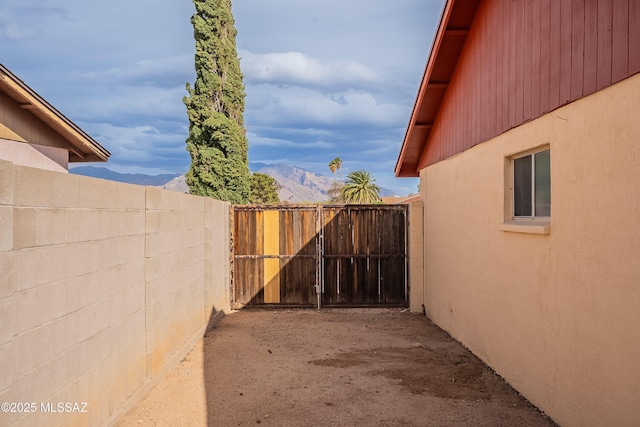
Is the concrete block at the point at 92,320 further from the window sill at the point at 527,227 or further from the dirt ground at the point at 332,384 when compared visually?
the window sill at the point at 527,227

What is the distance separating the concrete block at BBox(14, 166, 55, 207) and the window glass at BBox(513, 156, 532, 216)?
16.7 ft

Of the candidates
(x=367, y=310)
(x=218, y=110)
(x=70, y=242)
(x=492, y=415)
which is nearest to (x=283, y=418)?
(x=492, y=415)

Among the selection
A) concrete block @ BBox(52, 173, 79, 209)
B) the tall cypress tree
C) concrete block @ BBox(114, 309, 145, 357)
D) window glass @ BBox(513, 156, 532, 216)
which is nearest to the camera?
concrete block @ BBox(52, 173, 79, 209)

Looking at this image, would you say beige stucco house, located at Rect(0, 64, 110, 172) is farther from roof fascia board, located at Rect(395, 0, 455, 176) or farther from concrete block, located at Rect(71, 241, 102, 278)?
roof fascia board, located at Rect(395, 0, 455, 176)

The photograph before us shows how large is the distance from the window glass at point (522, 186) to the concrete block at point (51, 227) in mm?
5019

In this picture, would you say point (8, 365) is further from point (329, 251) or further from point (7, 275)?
point (329, 251)

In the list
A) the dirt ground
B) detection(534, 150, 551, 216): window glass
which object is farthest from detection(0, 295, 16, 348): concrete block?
detection(534, 150, 551, 216): window glass

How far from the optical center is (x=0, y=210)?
284 centimetres

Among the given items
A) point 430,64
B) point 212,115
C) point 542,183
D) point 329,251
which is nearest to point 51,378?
point 542,183

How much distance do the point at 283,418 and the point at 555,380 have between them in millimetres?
2773

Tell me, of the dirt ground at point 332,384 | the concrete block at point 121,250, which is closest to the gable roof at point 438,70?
the dirt ground at point 332,384

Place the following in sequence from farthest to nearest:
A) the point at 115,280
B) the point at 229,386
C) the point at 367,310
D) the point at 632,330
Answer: the point at 367,310 < the point at 229,386 < the point at 115,280 < the point at 632,330

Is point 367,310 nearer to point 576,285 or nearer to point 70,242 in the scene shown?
point 576,285

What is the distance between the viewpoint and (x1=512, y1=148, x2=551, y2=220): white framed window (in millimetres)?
5281
